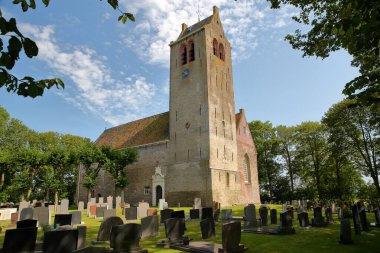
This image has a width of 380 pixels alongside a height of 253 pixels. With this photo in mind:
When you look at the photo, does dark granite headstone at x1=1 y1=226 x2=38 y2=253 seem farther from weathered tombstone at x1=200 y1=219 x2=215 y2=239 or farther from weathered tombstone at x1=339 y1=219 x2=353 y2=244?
weathered tombstone at x1=339 y1=219 x2=353 y2=244

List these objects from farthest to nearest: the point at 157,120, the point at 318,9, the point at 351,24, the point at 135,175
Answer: the point at 157,120 → the point at 135,175 → the point at 318,9 → the point at 351,24

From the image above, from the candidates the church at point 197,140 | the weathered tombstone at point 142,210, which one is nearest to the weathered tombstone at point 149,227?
the weathered tombstone at point 142,210

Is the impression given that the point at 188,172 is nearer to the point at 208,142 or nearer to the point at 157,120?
the point at 208,142

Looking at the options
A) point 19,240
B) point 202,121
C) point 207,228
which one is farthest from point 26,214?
point 202,121

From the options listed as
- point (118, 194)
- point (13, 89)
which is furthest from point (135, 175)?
point (13, 89)

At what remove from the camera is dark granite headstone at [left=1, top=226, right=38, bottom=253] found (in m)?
7.01

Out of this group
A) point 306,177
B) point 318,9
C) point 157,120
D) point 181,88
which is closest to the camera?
point 318,9

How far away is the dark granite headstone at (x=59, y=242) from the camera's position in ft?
21.9

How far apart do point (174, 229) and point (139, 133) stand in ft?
84.1

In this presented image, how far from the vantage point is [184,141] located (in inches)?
1101

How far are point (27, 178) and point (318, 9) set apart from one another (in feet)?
101

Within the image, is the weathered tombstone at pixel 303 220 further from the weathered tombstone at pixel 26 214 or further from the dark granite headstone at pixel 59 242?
the weathered tombstone at pixel 26 214

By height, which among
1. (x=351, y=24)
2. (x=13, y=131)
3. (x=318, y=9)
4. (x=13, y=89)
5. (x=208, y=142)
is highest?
(x=13, y=131)

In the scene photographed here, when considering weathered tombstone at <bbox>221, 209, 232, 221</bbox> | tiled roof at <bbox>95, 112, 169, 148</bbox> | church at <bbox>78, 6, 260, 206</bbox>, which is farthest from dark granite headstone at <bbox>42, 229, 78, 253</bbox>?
tiled roof at <bbox>95, 112, 169, 148</bbox>
